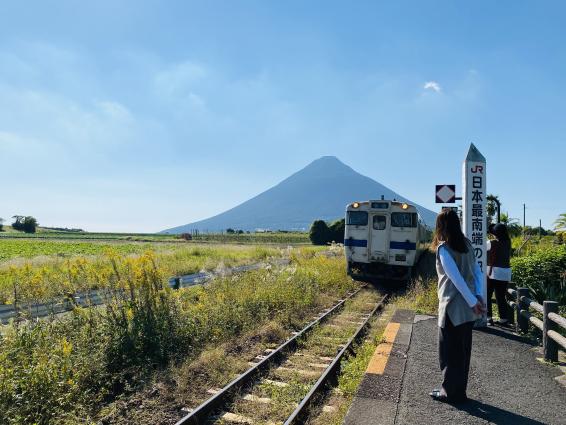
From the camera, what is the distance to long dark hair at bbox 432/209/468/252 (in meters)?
3.95

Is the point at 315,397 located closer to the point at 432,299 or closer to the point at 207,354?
the point at 207,354

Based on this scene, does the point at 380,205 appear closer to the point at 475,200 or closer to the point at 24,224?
the point at 475,200

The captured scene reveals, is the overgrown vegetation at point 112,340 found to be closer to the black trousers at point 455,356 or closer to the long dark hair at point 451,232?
the black trousers at point 455,356

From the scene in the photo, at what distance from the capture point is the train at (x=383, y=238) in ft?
42.9

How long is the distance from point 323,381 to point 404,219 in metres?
9.23

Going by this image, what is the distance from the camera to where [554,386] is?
4520 mm

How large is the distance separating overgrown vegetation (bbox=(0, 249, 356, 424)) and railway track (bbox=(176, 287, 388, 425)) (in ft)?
3.54

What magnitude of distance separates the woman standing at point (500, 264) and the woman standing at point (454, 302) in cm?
321

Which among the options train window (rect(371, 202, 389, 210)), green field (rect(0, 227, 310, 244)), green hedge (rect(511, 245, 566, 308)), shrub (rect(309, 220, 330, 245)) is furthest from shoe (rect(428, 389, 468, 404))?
green field (rect(0, 227, 310, 244))

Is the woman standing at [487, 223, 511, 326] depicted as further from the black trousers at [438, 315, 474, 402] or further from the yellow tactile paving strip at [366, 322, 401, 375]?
the black trousers at [438, 315, 474, 402]

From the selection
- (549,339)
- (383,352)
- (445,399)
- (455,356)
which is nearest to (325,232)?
(383,352)

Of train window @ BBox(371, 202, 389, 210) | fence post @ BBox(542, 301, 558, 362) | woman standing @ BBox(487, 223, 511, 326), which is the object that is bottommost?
fence post @ BBox(542, 301, 558, 362)

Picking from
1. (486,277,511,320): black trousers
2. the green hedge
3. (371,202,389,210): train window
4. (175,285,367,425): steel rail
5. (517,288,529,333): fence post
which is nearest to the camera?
(175,285,367,425): steel rail

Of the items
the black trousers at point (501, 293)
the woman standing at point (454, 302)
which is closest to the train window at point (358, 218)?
the black trousers at point (501, 293)
